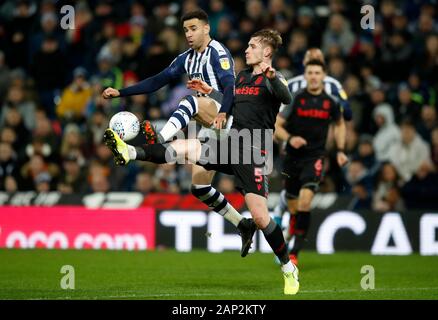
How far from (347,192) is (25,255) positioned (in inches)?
208

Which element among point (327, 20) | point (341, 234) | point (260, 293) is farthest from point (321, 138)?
point (327, 20)

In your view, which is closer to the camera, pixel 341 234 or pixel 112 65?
pixel 341 234

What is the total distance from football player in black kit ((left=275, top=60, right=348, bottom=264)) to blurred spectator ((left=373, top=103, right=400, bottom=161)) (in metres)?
3.60

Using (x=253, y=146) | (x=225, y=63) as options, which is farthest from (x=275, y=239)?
(x=225, y=63)

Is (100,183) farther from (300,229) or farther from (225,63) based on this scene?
(225,63)

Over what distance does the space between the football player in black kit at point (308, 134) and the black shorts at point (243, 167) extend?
303 cm

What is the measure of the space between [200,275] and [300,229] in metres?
1.67

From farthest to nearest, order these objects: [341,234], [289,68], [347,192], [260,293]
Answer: [289,68] < [347,192] < [341,234] < [260,293]

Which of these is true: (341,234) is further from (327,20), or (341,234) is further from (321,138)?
(327,20)

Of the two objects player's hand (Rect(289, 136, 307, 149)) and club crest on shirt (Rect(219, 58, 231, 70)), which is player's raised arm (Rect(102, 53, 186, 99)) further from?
player's hand (Rect(289, 136, 307, 149))

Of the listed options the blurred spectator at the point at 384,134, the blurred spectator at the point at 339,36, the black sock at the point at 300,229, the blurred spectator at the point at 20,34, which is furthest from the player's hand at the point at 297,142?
the blurred spectator at the point at 20,34

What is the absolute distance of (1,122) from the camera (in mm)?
17984

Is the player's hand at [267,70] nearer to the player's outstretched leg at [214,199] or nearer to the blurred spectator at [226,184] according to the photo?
the player's outstretched leg at [214,199]

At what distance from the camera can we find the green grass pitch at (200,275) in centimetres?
897
